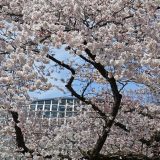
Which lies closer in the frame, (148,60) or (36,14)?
(148,60)

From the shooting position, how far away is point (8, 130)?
439 inches

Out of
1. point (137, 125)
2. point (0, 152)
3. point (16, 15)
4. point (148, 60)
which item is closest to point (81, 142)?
point (137, 125)

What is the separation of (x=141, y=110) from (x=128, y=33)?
169 inches

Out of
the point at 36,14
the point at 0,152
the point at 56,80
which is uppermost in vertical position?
the point at 36,14

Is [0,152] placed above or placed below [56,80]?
below

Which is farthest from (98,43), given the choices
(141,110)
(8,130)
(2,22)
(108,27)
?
(141,110)

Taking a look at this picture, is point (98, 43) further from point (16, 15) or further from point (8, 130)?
point (8, 130)

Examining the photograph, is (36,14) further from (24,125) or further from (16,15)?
(24,125)

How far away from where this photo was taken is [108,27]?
852 centimetres

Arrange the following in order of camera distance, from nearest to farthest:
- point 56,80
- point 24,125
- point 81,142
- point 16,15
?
point 16,15 → point 56,80 → point 24,125 → point 81,142

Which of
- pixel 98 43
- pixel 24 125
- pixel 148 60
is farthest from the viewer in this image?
pixel 24 125

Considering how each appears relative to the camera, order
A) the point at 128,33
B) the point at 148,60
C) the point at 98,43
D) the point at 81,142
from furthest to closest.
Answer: the point at 81,142 → the point at 128,33 → the point at 98,43 → the point at 148,60

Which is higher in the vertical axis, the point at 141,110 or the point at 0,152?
the point at 141,110

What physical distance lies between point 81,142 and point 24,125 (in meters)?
1.89
